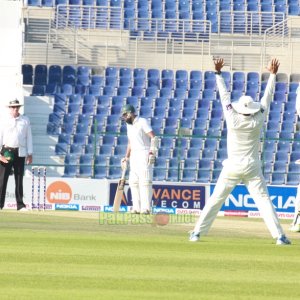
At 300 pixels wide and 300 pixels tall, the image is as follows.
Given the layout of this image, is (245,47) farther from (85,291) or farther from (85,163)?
(85,291)

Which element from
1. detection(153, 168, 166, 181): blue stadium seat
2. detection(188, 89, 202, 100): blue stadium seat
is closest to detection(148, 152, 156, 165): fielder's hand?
detection(153, 168, 166, 181): blue stadium seat

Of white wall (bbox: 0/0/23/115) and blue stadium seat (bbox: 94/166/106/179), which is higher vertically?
white wall (bbox: 0/0/23/115)

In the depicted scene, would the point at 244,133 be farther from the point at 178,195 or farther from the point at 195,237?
the point at 178,195

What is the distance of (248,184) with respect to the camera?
1572cm

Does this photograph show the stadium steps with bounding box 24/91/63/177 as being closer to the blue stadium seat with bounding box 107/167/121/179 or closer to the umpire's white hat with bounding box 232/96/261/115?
the blue stadium seat with bounding box 107/167/121/179

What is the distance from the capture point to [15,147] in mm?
21969

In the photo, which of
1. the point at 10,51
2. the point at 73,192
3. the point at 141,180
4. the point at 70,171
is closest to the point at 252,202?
the point at 73,192

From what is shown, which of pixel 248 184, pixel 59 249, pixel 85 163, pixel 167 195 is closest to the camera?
pixel 59 249

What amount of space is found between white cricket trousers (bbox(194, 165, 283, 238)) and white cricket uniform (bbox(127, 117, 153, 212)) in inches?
262

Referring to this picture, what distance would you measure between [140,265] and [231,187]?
3441mm

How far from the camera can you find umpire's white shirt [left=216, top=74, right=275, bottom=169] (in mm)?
15477

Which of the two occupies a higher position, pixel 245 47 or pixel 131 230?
pixel 245 47

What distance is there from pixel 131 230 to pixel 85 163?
13.7m

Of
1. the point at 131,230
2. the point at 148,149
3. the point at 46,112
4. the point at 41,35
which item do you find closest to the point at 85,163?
the point at 46,112
